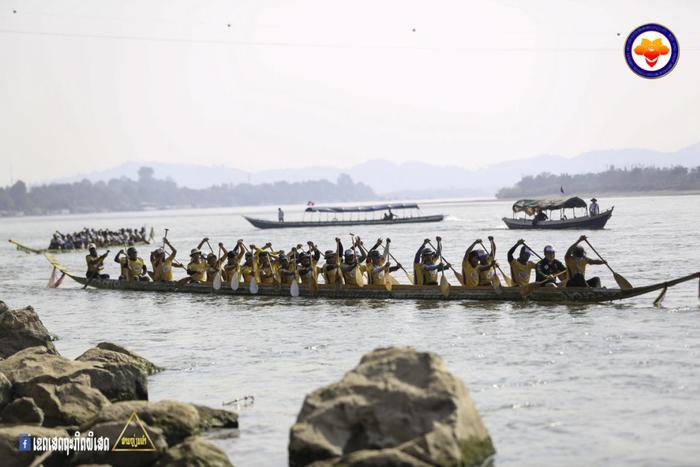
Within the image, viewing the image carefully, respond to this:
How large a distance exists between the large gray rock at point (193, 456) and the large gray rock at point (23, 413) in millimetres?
2892

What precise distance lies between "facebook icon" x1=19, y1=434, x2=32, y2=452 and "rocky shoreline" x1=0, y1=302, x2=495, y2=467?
0.02m

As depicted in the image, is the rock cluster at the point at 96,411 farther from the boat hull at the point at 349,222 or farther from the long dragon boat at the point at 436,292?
the boat hull at the point at 349,222

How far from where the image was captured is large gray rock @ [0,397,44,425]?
12695mm

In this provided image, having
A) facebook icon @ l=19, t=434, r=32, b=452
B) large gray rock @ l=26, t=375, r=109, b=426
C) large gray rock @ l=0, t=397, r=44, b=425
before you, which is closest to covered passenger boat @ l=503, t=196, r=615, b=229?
large gray rock @ l=26, t=375, r=109, b=426

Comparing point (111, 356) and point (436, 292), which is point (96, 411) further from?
point (436, 292)

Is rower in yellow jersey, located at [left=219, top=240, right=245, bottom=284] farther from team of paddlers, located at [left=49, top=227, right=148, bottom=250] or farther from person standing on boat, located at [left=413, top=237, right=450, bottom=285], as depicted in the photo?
team of paddlers, located at [left=49, top=227, right=148, bottom=250]

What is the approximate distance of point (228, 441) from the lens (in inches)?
504

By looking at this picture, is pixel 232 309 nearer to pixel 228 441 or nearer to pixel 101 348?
pixel 101 348

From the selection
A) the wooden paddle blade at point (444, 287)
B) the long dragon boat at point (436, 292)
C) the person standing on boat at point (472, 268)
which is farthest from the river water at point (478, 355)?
the person standing on boat at point (472, 268)

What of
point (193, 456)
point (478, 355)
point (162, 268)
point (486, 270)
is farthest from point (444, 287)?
point (193, 456)

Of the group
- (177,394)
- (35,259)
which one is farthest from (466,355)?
(35,259)

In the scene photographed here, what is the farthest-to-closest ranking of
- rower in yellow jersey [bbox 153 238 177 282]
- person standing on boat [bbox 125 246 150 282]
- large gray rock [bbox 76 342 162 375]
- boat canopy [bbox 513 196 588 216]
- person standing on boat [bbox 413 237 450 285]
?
1. boat canopy [bbox 513 196 588 216]
2. person standing on boat [bbox 125 246 150 282]
3. rower in yellow jersey [bbox 153 238 177 282]
4. person standing on boat [bbox 413 237 450 285]
5. large gray rock [bbox 76 342 162 375]

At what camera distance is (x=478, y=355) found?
19.0 m

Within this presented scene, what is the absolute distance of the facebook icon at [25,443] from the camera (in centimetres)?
1117
